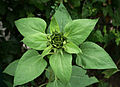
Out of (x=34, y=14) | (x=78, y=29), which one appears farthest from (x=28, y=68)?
(x=34, y=14)

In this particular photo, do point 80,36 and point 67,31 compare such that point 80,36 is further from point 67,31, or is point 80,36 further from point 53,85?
point 53,85

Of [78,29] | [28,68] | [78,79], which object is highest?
[78,29]

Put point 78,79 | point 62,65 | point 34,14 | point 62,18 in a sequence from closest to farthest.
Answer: point 62,65 < point 62,18 < point 78,79 < point 34,14

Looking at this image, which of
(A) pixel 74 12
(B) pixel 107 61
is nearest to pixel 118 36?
(A) pixel 74 12

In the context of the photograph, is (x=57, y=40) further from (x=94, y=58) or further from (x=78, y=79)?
(x=78, y=79)

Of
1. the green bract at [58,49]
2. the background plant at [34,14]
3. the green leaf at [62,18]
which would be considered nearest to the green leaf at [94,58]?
the green bract at [58,49]

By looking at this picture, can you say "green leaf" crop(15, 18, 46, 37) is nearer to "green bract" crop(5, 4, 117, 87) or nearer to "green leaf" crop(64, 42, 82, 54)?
"green bract" crop(5, 4, 117, 87)

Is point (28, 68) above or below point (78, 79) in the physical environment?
above

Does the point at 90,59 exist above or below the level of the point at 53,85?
above
